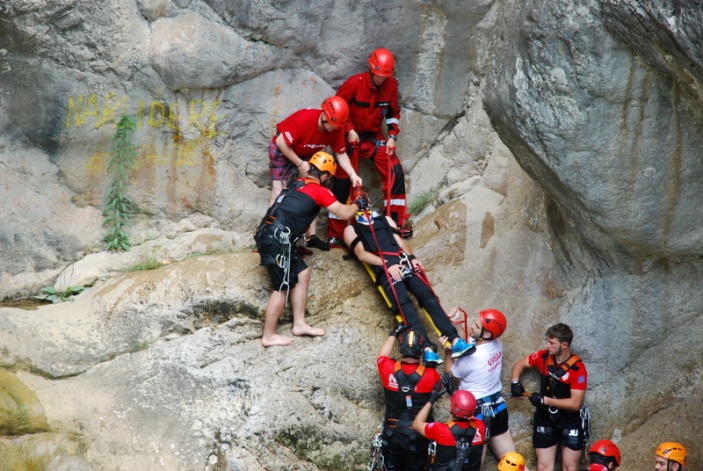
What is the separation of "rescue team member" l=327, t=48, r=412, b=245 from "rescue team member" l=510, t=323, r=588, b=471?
203 cm

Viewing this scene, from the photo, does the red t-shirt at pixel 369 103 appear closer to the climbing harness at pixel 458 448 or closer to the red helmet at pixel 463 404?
the red helmet at pixel 463 404

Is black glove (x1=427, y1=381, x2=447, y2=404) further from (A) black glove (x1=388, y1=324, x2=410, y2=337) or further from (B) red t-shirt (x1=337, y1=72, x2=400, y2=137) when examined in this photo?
(B) red t-shirt (x1=337, y1=72, x2=400, y2=137)

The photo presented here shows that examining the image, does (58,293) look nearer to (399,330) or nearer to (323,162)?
(323,162)

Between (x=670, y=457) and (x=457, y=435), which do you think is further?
(x=457, y=435)

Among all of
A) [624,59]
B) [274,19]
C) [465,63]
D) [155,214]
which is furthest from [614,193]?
[155,214]

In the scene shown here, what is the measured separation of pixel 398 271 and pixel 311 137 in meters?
1.47

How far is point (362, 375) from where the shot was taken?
321 inches

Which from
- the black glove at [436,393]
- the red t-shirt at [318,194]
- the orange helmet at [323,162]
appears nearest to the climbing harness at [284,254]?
the red t-shirt at [318,194]

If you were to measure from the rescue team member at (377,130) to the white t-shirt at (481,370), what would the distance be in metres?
1.71

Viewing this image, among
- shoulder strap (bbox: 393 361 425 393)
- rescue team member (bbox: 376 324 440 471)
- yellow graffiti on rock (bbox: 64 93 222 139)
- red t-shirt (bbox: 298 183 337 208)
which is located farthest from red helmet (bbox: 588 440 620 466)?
yellow graffiti on rock (bbox: 64 93 222 139)

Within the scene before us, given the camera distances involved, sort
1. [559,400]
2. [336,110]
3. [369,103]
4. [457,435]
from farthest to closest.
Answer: [369,103] < [336,110] < [559,400] < [457,435]

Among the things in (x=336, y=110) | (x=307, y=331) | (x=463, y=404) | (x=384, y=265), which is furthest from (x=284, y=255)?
(x=463, y=404)

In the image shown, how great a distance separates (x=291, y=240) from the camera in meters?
8.11

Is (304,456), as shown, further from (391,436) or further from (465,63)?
(465,63)
